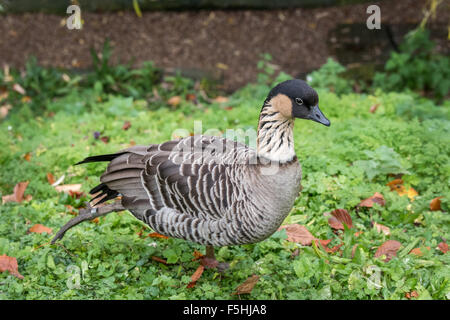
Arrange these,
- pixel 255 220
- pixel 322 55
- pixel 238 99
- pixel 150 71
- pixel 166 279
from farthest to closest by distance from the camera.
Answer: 1. pixel 322 55
2. pixel 150 71
3. pixel 238 99
4. pixel 166 279
5. pixel 255 220

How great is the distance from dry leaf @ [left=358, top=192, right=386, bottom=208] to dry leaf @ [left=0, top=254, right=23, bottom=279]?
9.55 feet

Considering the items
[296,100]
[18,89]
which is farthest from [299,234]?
[18,89]

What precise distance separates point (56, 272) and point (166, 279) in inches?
33.1

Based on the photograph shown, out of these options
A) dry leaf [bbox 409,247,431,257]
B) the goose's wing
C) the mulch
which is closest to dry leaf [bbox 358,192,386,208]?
dry leaf [bbox 409,247,431,257]

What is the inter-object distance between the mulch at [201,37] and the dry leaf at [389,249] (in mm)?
4246

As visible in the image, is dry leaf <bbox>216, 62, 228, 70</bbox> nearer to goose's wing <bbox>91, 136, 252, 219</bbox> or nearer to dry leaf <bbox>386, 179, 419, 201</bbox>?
dry leaf <bbox>386, 179, 419, 201</bbox>

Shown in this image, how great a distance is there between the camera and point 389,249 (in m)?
3.88

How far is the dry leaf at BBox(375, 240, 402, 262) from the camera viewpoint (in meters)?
3.84

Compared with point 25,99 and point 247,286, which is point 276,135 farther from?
point 25,99

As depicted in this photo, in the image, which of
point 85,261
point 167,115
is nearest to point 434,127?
point 167,115

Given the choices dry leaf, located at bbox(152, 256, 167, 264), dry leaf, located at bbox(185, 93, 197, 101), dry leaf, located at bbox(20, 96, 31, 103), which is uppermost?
dry leaf, located at bbox(20, 96, 31, 103)

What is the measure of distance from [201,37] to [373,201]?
16.3 feet

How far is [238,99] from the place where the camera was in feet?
22.6
